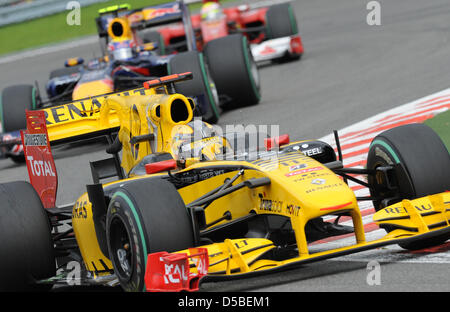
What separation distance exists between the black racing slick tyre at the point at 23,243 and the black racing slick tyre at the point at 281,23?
13.8 m

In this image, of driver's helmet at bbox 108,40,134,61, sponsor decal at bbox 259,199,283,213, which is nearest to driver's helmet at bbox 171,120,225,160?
sponsor decal at bbox 259,199,283,213

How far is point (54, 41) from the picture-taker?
97.2 ft

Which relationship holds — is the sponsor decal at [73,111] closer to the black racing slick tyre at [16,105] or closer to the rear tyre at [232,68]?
the black racing slick tyre at [16,105]

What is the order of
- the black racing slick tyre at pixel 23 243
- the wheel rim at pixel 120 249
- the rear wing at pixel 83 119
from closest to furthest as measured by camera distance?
the wheel rim at pixel 120 249, the black racing slick tyre at pixel 23 243, the rear wing at pixel 83 119

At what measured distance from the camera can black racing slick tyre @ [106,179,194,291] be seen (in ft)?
19.4

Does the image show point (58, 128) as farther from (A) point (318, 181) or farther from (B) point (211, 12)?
(B) point (211, 12)

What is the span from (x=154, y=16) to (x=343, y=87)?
4383 millimetres

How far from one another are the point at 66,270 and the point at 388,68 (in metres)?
10.7

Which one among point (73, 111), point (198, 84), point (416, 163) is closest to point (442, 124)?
point (198, 84)

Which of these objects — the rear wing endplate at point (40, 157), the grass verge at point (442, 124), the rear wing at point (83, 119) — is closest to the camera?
the rear wing endplate at point (40, 157)

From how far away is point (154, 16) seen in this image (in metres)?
17.9

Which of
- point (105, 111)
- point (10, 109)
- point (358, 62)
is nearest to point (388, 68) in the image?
point (358, 62)

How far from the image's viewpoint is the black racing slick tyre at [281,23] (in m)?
20.1

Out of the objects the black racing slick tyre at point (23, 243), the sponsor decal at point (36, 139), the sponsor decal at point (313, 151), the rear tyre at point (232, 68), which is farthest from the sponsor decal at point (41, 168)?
the rear tyre at point (232, 68)
